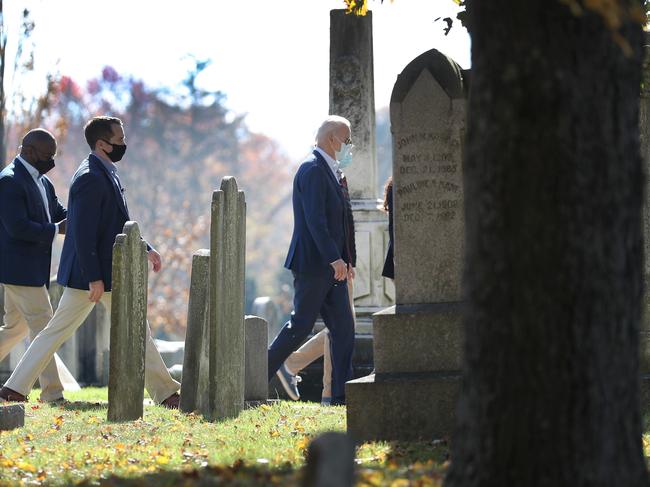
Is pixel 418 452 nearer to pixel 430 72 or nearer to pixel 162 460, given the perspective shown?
pixel 162 460

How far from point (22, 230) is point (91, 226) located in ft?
2.92

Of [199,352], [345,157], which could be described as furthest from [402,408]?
[345,157]

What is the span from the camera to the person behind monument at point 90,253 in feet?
34.3

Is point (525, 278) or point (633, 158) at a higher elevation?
point (633, 158)

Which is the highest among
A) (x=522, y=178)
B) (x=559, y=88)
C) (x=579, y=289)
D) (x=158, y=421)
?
(x=559, y=88)

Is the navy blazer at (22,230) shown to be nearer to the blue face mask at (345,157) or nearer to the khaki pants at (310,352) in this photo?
the khaki pants at (310,352)

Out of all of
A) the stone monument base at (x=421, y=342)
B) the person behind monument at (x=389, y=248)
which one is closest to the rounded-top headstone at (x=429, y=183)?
the stone monument base at (x=421, y=342)

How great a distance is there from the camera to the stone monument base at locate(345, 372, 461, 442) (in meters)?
8.40

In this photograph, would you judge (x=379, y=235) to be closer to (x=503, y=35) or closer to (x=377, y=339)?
(x=377, y=339)

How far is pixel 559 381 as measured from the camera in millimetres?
5281

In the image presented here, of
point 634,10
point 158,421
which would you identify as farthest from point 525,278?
point 158,421

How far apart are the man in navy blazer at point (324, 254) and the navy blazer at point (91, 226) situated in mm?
1385

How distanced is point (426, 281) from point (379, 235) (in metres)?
6.14

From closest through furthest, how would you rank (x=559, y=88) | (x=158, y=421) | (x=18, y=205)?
(x=559, y=88) → (x=158, y=421) → (x=18, y=205)
